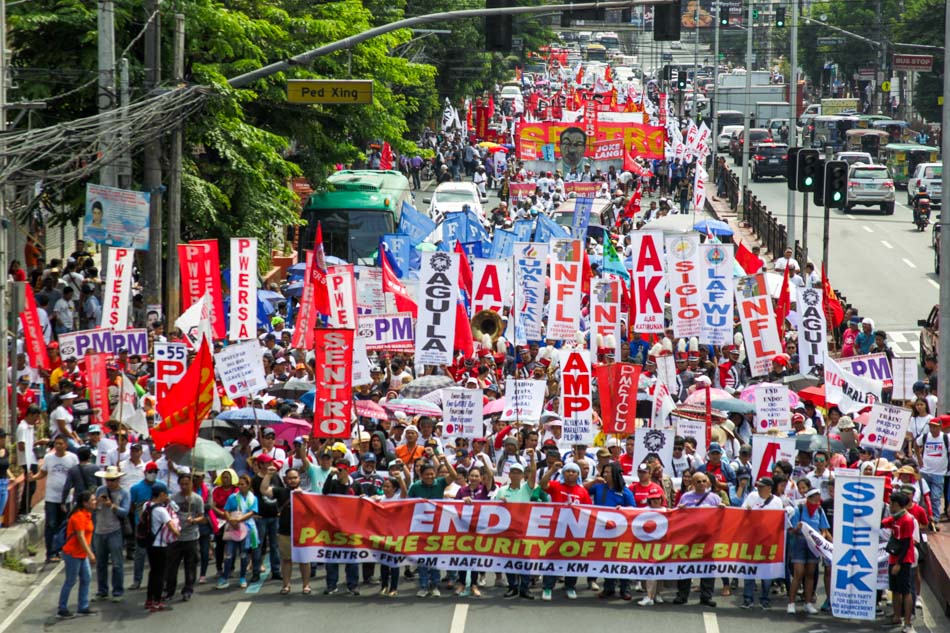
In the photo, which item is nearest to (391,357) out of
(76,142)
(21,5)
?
(76,142)

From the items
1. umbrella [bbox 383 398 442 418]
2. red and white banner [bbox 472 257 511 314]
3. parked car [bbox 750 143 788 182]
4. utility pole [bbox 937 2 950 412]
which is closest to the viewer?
umbrella [bbox 383 398 442 418]

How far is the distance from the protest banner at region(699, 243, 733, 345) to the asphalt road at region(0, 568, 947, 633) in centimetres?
729

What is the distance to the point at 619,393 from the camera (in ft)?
56.9

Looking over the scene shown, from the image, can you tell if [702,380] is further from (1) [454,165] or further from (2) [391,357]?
(1) [454,165]

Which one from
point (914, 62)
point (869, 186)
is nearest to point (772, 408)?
point (869, 186)

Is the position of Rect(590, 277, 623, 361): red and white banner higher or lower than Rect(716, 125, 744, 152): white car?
lower

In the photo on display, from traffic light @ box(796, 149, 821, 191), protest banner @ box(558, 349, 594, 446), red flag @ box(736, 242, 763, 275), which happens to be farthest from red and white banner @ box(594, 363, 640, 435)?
traffic light @ box(796, 149, 821, 191)

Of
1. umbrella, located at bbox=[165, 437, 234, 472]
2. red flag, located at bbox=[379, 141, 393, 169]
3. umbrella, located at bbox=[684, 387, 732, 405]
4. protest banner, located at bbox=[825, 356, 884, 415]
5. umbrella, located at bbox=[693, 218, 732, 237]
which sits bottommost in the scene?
umbrella, located at bbox=[165, 437, 234, 472]

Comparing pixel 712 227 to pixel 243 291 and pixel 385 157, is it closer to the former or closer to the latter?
pixel 385 157

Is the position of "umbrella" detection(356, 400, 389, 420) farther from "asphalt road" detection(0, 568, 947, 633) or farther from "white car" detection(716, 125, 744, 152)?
"white car" detection(716, 125, 744, 152)

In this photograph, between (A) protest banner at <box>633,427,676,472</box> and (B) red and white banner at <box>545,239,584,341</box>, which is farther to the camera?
(B) red and white banner at <box>545,239,584,341</box>

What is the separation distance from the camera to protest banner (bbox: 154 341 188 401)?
56.7 feet

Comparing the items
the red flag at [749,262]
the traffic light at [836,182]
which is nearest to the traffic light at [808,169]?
the traffic light at [836,182]

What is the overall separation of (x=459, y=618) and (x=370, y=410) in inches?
168
